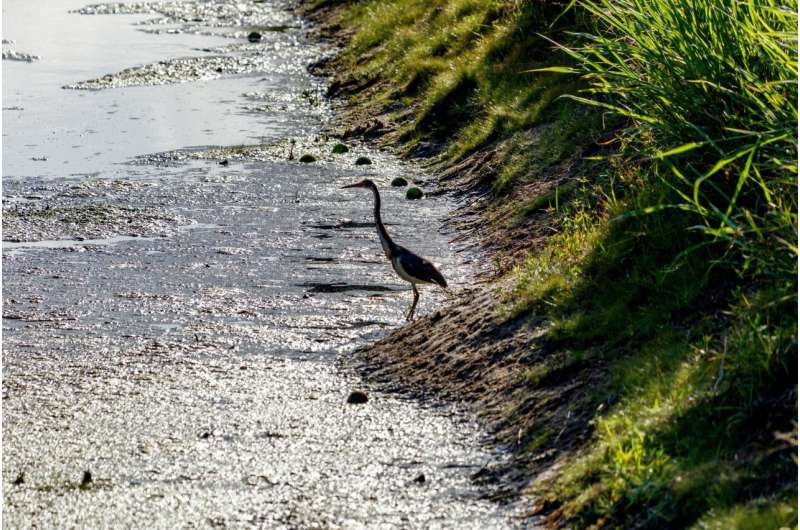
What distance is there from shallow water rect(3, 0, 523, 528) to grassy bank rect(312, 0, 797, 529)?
76cm

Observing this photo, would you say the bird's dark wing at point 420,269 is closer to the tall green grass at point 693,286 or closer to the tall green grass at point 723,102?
the tall green grass at point 693,286

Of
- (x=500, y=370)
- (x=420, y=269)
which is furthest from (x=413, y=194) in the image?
(x=500, y=370)

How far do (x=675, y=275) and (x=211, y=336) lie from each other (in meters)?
3.95

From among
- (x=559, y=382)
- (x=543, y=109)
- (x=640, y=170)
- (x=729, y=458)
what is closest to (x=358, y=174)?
(x=543, y=109)

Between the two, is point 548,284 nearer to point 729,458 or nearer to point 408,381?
point 408,381

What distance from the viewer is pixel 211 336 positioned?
1088 centimetres

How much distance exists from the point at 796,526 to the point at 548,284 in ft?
13.0

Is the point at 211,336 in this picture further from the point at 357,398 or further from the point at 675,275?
the point at 675,275

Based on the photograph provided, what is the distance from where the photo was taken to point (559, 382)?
8344 millimetres

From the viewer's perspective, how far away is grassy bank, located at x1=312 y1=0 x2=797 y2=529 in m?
6.56

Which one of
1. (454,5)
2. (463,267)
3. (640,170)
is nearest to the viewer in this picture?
(640,170)

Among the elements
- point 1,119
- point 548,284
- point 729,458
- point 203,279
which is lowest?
point 1,119

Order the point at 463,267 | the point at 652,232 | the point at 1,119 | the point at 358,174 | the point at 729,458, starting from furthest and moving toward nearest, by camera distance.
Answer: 1. the point at 1,119
2. the point at 358,174
3. the point at 463,267
4. the point at 652,232
5. the point at 729,458

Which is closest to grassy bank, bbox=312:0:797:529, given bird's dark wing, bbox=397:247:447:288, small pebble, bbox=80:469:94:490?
bird's dark wing, bbox=397:247:447:288
